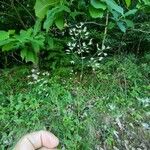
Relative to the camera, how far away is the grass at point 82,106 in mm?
3611

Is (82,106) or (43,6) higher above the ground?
(43,6)

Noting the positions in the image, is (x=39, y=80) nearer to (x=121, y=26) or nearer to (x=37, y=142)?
(x=121, y=26)

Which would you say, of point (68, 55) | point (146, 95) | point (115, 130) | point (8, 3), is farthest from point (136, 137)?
point (8, 3)

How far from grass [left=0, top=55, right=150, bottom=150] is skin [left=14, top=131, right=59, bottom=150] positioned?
0.45 m

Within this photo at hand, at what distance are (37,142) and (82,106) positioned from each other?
37.9 inches

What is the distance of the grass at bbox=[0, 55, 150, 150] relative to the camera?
11.8ft

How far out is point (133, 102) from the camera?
402 cm

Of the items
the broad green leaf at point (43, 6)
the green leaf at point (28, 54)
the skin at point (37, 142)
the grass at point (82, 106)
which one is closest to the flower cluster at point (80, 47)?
the grass at point (82, 106)

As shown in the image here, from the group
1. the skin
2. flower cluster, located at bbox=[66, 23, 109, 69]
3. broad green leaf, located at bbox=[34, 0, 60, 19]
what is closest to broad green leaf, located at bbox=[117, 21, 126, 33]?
flower cluster, located at bbox=[66, 23, 109, 69]

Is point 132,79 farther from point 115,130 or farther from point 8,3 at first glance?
point 8,3

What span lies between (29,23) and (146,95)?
1.62 m

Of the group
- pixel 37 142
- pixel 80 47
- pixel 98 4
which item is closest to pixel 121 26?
pixel 80 47

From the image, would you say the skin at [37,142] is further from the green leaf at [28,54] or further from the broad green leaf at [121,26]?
the broad green leaf at [121,26]

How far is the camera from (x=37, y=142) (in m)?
2.98
